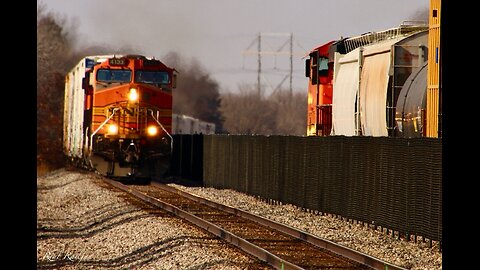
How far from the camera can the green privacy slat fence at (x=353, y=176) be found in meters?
15.0

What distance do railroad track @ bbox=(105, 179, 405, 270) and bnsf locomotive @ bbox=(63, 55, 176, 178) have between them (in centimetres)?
684

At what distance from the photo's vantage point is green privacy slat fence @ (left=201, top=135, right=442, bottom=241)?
49.3ft

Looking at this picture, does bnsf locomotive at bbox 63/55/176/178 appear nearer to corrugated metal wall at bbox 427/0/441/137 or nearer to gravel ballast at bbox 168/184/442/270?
gravel ballast at bbox 168/184/442/270

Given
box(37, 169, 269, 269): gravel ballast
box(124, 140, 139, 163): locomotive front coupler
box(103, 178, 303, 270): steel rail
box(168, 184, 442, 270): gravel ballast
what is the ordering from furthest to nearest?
box(124, 140, 139, 163): locomotive front coupler < box(168, 184, 442, 270): gravel ballast < box(37, 169, 269, 269): gravel ballast < box(103, 178, 303, 270): steel rail

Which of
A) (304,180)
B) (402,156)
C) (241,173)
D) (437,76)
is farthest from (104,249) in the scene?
(241,173)

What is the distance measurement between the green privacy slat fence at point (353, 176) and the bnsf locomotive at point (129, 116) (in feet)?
9.00

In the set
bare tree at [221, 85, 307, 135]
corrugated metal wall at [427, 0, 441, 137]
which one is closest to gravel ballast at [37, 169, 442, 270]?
corrugated metal wall at [427, 0, 441, 137]

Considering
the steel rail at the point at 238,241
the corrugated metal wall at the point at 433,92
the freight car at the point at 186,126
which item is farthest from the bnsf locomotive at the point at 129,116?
the freight car at the point at 186,126

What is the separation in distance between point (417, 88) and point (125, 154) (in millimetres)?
14348

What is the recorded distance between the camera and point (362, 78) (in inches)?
843

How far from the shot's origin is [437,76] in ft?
52.9

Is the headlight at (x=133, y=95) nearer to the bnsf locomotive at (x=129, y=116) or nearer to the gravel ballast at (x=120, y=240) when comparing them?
the bnsf locomotive at (x=129, y=116)
